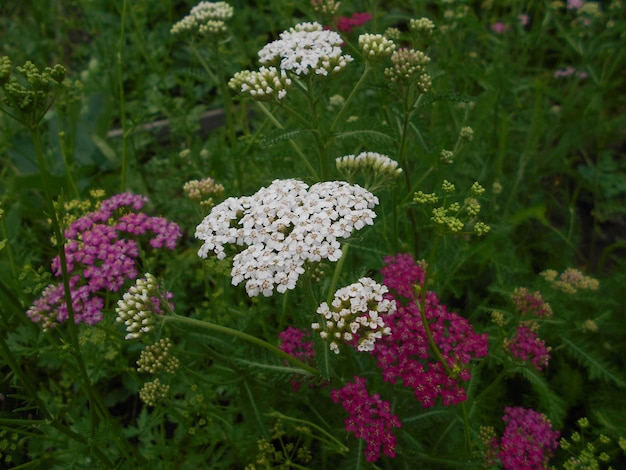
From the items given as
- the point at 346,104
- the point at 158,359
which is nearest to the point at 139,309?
the point at 158,359

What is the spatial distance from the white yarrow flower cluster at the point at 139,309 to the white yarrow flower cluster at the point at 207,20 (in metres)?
1.73

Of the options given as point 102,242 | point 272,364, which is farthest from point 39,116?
point 272,364

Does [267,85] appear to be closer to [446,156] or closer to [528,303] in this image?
[446,156]

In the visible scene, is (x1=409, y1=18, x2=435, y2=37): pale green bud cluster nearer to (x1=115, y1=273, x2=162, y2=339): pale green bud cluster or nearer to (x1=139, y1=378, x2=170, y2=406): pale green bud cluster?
(x1=115, y1=273, x2=162, y2=339): pale green bud cluster

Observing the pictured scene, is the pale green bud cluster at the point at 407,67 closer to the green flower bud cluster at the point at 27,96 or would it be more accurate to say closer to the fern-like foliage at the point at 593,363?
the green flower bud cluster at the point at 27,96

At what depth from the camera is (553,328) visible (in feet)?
9.87

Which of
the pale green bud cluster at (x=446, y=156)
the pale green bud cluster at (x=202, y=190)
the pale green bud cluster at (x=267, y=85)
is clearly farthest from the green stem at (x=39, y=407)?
the pale green bud cluster at (x=446, y=156)

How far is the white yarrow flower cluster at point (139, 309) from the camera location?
78.0 inches

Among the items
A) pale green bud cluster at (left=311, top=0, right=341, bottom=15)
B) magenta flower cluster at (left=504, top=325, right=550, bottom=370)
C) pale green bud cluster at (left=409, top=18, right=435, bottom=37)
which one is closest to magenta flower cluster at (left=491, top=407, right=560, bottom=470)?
magenta flower cluster at (left=504, top=325, right=550, bottom=370)

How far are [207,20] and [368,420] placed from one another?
2588mm

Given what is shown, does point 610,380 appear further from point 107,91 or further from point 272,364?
point 107,91

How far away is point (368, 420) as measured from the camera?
6.89 ft

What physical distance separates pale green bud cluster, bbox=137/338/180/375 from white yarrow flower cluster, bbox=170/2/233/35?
188 centimetres

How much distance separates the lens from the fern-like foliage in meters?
2.85
